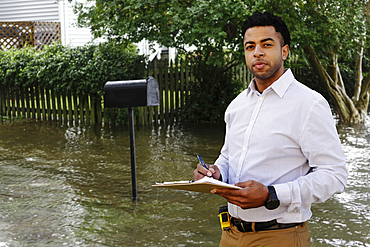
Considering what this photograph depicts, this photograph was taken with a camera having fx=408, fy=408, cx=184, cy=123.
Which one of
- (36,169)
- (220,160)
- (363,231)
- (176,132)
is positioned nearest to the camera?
(220,160)

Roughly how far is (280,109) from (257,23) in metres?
0.47

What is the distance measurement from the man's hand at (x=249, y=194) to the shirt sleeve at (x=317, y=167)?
8 cm

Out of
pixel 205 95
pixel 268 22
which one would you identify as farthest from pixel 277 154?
pixel 205 95

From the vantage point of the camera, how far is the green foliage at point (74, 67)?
36.5ft

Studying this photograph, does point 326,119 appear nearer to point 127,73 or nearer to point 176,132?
point 176,132

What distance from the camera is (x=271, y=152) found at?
2.08m

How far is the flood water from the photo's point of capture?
4457mm

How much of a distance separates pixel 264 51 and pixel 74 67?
1002cm

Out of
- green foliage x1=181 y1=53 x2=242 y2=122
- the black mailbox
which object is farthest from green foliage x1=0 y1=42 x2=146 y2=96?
the black mailbox

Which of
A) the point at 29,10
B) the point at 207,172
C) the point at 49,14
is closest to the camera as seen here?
the point at 207,172

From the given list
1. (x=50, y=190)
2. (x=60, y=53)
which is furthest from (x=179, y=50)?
(x=50, y=190)

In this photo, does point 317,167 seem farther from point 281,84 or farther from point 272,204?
point 281,84

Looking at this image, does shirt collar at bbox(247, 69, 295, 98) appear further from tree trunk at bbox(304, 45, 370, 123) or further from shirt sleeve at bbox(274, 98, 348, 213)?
tree trunk at bbox(304, 45, 370, 123)

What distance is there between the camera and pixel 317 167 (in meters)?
1.98
